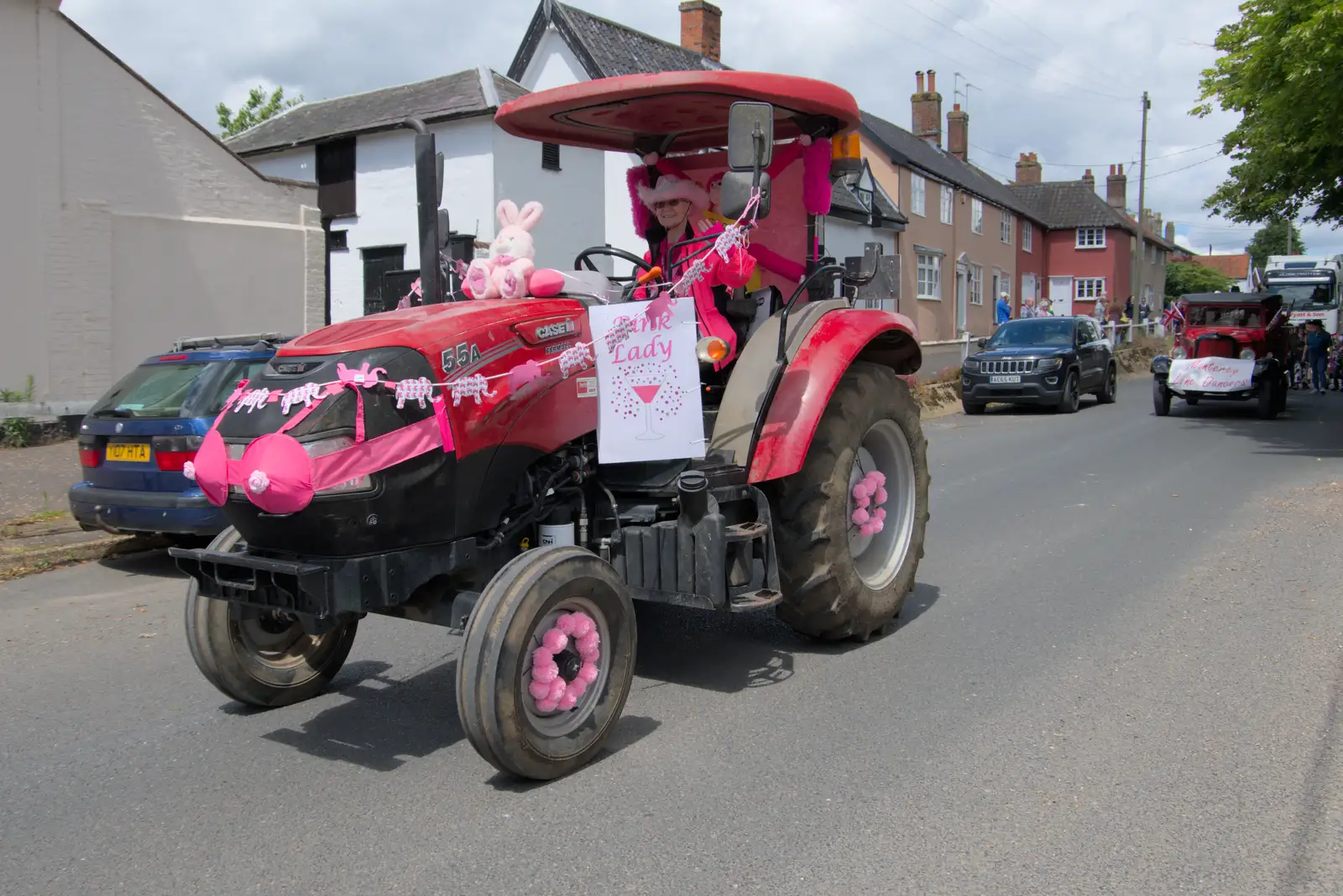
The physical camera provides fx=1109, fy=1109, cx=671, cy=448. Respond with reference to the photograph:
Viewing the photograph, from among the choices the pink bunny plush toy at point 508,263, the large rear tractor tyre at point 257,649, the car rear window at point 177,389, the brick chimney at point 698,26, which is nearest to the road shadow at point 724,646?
the large rear tractor tyre at point 257,649

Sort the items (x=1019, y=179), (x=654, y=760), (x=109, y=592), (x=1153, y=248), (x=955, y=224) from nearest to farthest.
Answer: (x=654, y=760), (x=109, y=592), (x=955, y=224), (x=1019, y=179), (x=1153, y=248)

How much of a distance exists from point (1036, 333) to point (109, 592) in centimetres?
1744

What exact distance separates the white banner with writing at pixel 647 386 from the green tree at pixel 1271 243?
9456cm

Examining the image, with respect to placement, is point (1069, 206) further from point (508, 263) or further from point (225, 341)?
point (508, 263)

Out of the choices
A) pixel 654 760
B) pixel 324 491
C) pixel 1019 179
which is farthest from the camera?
pixel 1019 179

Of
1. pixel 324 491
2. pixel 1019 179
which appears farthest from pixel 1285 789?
pixel 1019 179

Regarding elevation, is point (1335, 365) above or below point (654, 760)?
above

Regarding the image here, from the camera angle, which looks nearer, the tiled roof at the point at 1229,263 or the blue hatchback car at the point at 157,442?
the blue hatchback car at the point at 157,442

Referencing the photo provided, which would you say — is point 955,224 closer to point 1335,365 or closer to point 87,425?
point 1335,365

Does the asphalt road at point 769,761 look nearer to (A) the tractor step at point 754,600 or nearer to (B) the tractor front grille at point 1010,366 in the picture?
(A) the tractor step at point 754,600

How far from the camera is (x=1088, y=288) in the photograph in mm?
56188

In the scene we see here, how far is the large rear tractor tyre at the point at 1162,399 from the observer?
19.1 m

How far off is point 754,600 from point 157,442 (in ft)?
16.4

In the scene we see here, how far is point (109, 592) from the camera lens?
7449mm
